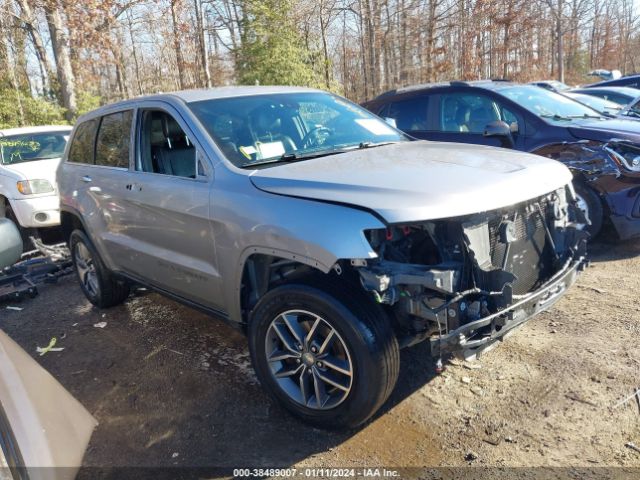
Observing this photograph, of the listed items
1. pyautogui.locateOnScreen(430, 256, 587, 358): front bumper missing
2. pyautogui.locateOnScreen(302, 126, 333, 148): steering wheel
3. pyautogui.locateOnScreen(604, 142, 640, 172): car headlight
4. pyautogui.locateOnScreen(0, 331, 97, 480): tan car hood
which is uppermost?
pyautogui.locateOnScreen(302, 126, 333, 148): steering wheel

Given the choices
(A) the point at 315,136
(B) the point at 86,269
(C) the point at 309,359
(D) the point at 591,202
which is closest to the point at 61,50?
(B) the point at 86,269

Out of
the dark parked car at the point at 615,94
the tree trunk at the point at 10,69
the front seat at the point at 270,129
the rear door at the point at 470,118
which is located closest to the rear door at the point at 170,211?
the front seat at the point at 270,129

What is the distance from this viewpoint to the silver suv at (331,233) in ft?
8.59

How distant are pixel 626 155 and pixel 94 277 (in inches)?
211

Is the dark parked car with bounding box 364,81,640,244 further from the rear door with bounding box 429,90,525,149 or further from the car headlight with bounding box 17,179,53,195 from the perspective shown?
the car headlight with bounding box 17,179,53,195

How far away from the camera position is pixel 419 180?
→ 280 centimetres

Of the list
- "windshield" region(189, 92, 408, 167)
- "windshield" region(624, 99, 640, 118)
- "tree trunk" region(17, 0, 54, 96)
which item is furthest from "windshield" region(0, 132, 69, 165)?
"windshield" region(624, 99, 640, 118)

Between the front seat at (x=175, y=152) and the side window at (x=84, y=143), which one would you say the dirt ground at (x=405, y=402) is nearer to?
the front seat at (x=175, y=152)

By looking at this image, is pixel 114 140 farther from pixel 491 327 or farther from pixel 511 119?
pixel 511 119

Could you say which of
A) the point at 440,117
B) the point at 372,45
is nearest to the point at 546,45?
the point at 372,45

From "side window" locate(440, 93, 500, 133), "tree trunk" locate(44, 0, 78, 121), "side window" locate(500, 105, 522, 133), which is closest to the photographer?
"side window" locate(500, 105, 522, 133)

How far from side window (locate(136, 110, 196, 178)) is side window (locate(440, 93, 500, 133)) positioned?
3887mm

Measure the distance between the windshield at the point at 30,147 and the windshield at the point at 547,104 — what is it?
702 cm

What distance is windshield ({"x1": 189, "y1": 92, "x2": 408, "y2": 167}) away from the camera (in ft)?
11.4
